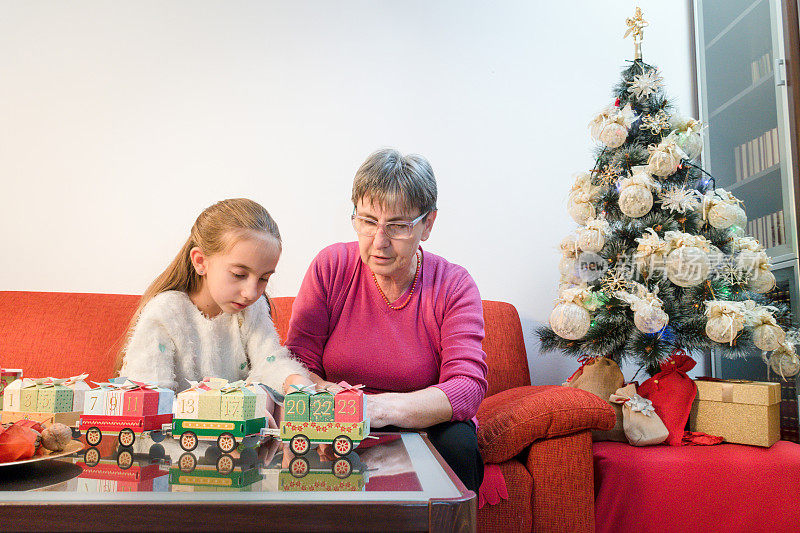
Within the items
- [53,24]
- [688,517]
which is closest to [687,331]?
[688,517]

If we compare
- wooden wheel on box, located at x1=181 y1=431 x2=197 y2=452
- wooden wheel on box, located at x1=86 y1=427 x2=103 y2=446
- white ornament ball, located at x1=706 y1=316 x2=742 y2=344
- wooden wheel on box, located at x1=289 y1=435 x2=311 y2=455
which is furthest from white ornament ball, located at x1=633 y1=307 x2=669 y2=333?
wooden wheel on box, located at x1=86 y1=427 x2=103 y2=446

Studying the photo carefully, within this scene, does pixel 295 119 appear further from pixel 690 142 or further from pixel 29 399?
pixel 29 399

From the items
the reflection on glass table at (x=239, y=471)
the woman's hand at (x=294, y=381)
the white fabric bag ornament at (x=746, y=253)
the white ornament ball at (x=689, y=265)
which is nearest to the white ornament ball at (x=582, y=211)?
the white ornament ball at (x=689, y=265)

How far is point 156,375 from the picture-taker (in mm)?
1221

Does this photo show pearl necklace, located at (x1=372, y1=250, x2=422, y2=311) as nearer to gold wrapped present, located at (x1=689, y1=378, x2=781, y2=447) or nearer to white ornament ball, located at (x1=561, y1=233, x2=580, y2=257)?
white ornament ball, located at (x1=561, y1=233, x2=580, y2=257)

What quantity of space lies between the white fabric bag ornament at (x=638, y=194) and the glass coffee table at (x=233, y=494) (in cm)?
145

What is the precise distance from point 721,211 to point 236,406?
5.69ft

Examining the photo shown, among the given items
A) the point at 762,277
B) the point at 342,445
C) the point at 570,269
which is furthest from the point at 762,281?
the point at 342,445

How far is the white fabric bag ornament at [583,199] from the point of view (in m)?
2.14

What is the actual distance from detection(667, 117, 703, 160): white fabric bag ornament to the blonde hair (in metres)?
1.48

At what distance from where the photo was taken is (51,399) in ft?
3.18

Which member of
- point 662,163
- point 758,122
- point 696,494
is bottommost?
point 696,494

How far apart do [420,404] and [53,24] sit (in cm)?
221

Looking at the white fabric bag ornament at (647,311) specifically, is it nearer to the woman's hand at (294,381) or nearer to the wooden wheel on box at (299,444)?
the woman's hand at (294,381)
